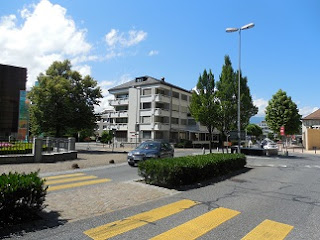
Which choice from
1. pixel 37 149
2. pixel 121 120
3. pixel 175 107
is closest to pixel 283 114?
pixel 175 107

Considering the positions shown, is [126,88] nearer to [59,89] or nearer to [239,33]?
[59,89]

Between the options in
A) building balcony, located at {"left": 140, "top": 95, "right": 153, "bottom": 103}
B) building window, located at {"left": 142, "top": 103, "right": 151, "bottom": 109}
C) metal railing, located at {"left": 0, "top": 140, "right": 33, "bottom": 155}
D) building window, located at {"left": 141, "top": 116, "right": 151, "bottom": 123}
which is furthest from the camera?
building window, located at {"left": 142, "top": 103, "right": 151, "bottom": 109}

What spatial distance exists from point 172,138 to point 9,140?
36.3 m

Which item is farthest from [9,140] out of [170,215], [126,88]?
[126,88]

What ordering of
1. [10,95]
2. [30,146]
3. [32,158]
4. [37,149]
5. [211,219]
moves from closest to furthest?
[211,219]
[32,158]
[37,149]
[30,146]
[10,95]

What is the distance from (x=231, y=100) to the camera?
28531mm

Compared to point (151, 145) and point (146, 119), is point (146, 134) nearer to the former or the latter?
point (146, 119)

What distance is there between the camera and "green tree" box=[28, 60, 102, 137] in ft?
84.5

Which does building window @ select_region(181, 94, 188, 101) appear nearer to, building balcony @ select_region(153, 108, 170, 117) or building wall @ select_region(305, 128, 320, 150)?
building balcony @ select_region(153, 108, 170, 117)

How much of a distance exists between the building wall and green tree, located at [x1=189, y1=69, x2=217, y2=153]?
2227 cm

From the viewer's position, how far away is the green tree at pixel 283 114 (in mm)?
46031

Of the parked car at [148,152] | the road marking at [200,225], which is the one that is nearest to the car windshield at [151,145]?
the parked car at [148,152]

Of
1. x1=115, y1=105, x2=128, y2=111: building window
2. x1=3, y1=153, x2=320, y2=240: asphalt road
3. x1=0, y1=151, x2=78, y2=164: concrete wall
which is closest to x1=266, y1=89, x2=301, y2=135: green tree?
x1=115, y1=105, x2=128, y2=111: building window

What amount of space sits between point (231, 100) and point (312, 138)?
78.2ft
